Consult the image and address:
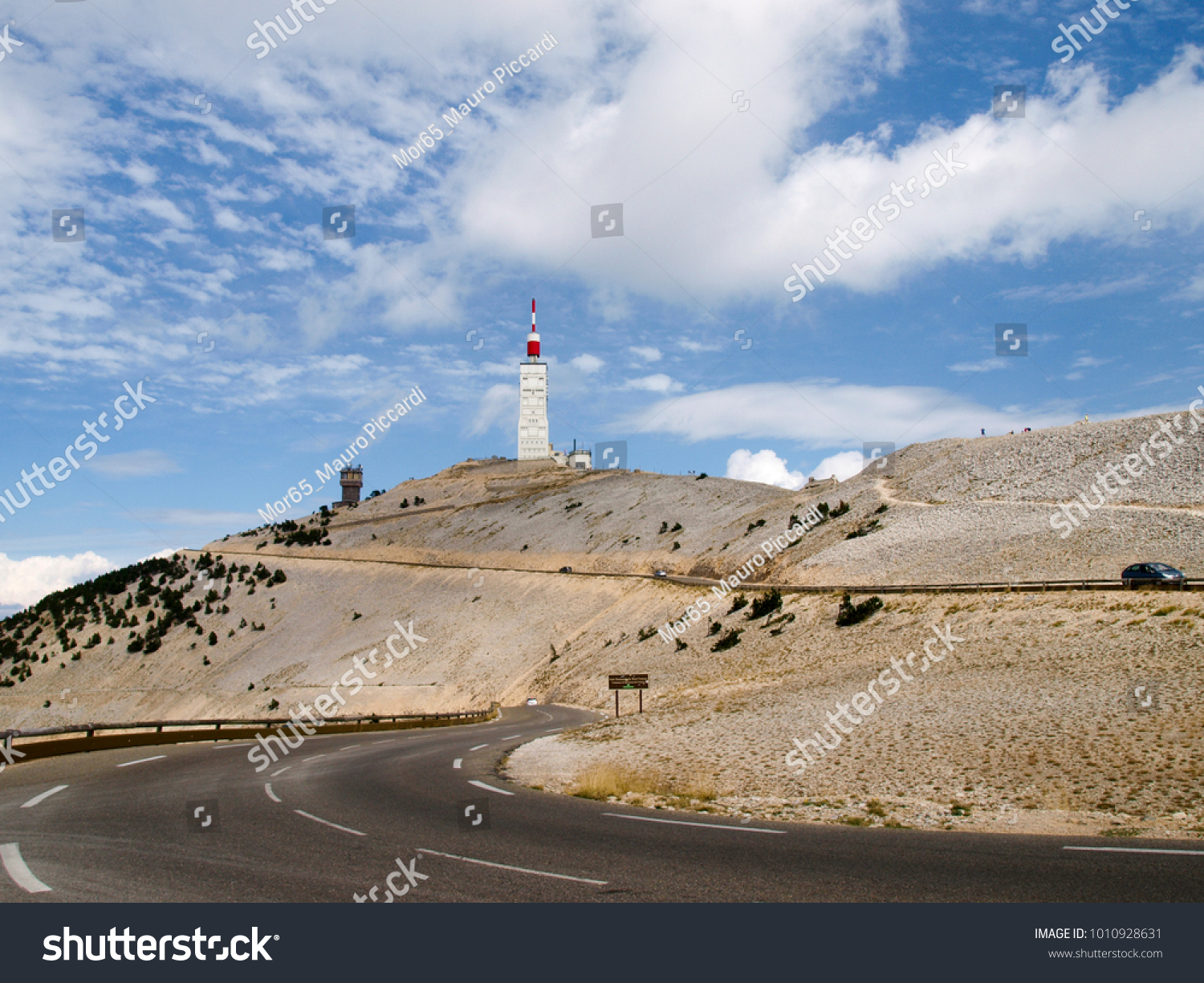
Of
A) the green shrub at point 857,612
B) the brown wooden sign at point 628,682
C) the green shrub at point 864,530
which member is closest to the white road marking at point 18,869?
the brown wooden sign at point 628,682

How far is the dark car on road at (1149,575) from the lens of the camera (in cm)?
3562

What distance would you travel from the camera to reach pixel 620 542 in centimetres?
9344

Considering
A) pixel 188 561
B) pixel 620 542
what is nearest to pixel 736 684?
pixel 620 542

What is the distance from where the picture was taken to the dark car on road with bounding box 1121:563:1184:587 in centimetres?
3562

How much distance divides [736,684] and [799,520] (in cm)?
3720

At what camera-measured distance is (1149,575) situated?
37.0 meters

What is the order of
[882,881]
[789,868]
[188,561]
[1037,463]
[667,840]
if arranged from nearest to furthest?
[882,881] → [789,868] → [667,840] → [1037,463] → [188,561]

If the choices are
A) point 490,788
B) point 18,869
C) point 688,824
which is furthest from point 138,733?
point 688,824

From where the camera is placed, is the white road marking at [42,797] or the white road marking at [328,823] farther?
the white road marking at [42,797]

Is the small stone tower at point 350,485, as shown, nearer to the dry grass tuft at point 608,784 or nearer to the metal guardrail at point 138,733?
the metal guardrail at point 138,733

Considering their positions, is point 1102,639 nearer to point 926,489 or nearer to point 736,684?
point 736,684

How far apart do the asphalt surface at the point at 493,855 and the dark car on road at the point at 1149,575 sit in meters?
29.5

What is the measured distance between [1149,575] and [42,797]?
142 ft

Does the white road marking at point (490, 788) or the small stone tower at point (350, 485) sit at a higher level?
the small stone tower at point (350, 485)
